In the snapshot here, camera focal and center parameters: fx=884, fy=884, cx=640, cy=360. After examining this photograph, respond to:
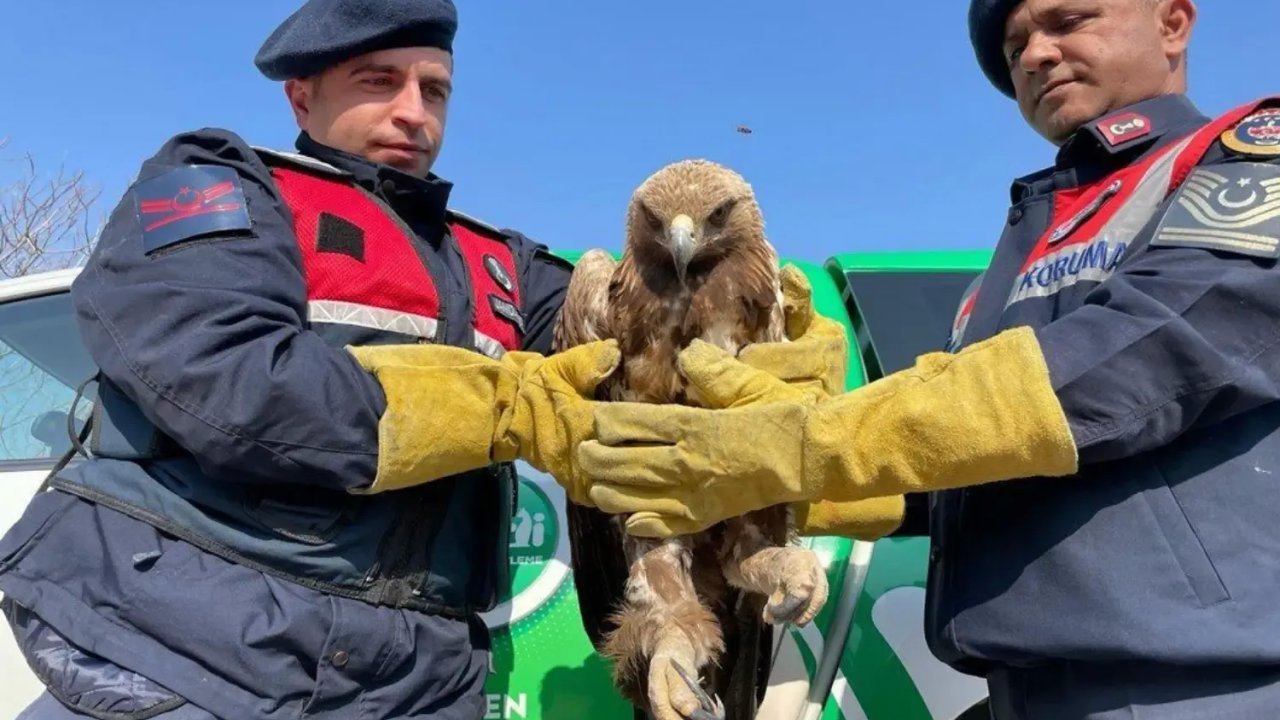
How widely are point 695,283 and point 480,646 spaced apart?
121 centimetres

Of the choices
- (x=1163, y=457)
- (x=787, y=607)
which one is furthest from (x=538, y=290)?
(x=1163, y=457)

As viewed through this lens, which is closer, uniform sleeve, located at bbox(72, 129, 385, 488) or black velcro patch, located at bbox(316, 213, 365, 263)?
uniform sleeve, located at bbox(72, 129, 385, 488)

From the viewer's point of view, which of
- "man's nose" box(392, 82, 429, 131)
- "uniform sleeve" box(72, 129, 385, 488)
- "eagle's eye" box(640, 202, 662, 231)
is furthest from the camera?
"eagle's eye" box(640, 202, 662, 231)

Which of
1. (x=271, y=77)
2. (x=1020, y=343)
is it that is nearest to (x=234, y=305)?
(x=271, y=77)

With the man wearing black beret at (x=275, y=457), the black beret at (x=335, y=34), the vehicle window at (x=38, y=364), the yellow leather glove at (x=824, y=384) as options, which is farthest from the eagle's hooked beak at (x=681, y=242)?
the vehicle window at (x=38, y=364)

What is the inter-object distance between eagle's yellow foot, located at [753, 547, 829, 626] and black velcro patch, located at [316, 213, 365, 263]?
129cm

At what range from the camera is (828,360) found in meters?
2.35

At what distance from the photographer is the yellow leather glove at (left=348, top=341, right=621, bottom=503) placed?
75.4 inches

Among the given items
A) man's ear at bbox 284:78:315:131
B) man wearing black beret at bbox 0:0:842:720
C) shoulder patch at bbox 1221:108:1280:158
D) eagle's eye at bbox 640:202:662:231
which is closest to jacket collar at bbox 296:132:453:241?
man wearing black beret at bbox 0:0:842:720

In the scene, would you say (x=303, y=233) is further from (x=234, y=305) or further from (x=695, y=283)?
(x=695, y=283)

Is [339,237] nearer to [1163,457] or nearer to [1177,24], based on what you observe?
[1163,457]

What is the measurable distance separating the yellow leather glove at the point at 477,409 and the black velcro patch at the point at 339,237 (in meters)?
0.27

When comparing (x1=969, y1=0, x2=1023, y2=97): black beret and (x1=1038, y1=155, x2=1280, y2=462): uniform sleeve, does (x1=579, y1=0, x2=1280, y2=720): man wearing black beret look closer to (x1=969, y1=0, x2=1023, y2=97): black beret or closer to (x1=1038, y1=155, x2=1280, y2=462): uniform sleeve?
(x1=1038, y1=155, x2=1280, y2=462): uniform sleeve

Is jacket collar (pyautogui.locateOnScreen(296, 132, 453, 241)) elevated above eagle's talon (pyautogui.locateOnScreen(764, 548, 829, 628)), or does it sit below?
above
